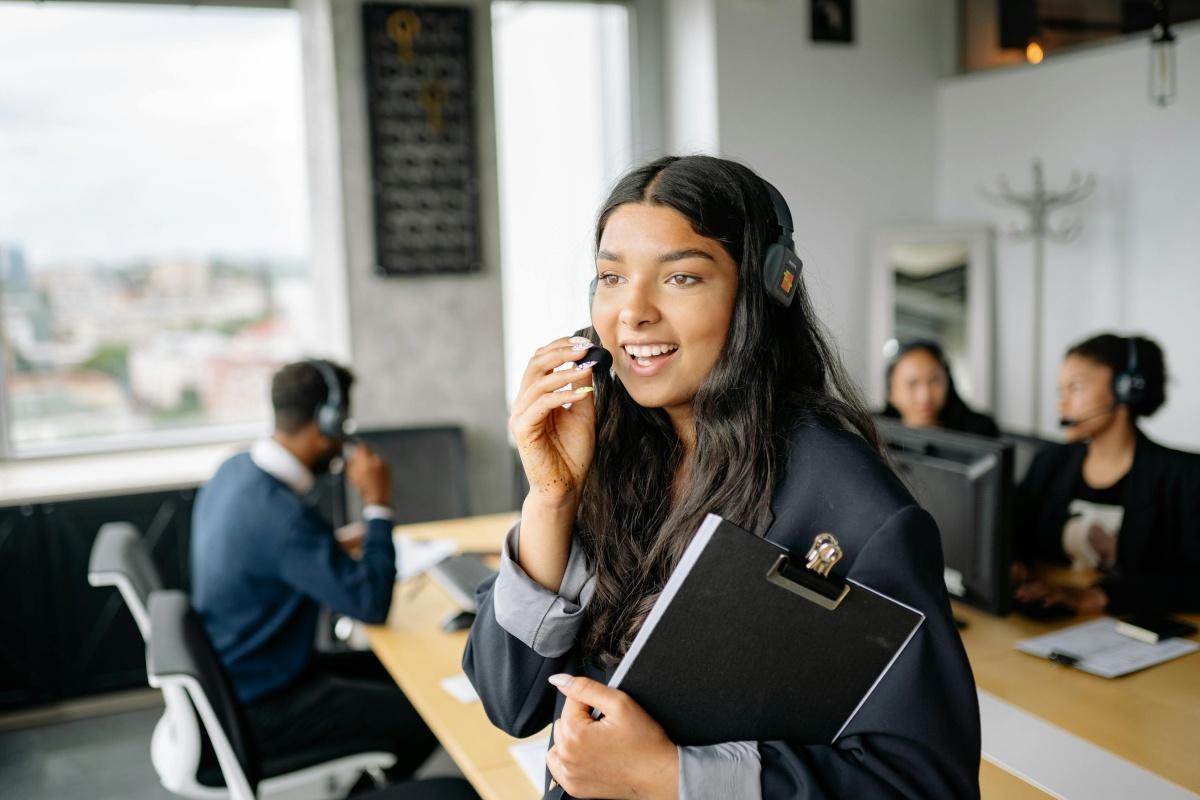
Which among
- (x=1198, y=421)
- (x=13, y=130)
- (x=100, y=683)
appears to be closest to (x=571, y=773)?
(x=100, y=683)

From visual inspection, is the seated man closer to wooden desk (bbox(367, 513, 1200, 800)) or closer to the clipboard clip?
wooden desk (bbox(367, 513, 1200, 800))

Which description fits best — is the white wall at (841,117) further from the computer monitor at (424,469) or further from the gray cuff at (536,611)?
the gray cuff at (536,611)

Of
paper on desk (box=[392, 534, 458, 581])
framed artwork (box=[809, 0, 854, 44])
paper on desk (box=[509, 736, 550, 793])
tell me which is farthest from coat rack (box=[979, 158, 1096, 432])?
paper on desk (box=[509, 736, 550, 793])

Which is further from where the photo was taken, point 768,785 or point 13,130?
point 13,130

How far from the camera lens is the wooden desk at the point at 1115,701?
5.68 feet

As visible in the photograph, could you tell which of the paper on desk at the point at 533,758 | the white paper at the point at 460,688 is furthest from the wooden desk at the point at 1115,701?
the white paper at the point at 460,688

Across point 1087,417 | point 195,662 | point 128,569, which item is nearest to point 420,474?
point 128,569

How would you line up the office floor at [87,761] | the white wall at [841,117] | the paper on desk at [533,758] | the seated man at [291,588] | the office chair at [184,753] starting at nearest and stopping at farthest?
the paper on desk at [533,758] < the office chair at [184,753] < the seated man at [291,588] < the office floor at [87,761] < the white wall at [841,117]

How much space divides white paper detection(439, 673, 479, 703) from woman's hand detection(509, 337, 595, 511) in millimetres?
927

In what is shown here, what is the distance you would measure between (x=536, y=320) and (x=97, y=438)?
6.59 feet

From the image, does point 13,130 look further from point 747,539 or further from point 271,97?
point 747,539

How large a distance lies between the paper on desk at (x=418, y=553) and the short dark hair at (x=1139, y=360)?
187cm

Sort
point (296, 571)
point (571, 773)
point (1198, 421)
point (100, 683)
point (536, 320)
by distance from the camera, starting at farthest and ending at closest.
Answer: point (536, 320), point (1198, 421), point (100, 683), point (296, 571), point (571, 773)

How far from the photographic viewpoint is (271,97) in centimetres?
464
